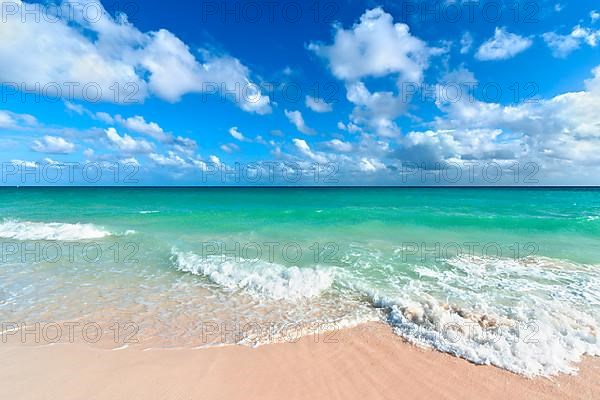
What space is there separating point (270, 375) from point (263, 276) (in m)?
4.44

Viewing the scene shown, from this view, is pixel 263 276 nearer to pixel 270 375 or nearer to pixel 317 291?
pixel 317 291

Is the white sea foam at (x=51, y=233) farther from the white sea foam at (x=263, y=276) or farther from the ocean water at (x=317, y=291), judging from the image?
the white sea foam at (x=263, y=276)

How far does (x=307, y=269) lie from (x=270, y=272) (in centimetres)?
126

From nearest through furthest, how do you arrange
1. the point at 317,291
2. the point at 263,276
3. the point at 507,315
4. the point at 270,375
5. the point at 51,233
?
the point at 270,375
the point at 507,315
the point at 317,291
the point at 263,276
the point at 51,233

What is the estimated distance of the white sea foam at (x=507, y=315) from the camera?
4.88m

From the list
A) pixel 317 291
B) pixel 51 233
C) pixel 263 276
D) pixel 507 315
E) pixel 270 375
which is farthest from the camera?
pixel 51 233

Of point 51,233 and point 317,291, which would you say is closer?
point 317,291

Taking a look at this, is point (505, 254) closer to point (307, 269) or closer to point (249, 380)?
point (307, 269)

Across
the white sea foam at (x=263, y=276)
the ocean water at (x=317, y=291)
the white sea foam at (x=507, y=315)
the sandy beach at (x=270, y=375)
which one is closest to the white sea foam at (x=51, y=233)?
the ocean water at (x=317, y=291)

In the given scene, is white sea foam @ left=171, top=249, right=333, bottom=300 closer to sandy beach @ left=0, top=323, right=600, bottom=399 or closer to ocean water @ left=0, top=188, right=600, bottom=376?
ocean water @ left=0, top=188, right=600, bottom=376

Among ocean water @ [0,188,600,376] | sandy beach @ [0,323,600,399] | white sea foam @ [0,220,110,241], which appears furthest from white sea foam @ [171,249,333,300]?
white sea foam @ [0,220,110,241]

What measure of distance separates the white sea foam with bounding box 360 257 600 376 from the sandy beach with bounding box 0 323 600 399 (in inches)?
12.0

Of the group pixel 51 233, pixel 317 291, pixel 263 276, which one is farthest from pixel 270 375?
pixel 51 233

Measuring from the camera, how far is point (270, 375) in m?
4.50
